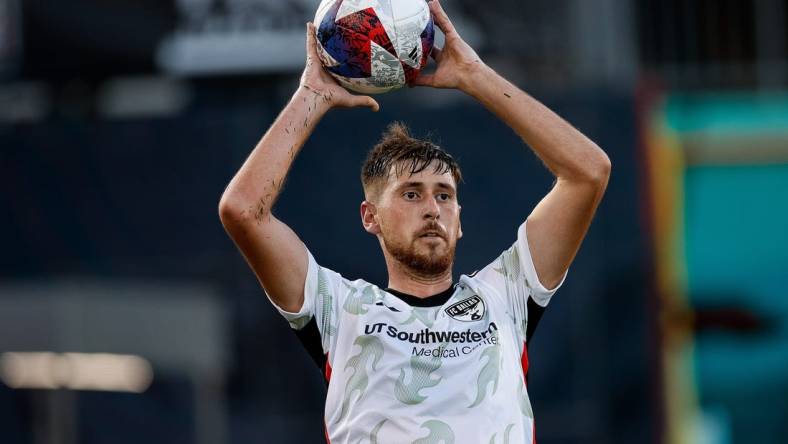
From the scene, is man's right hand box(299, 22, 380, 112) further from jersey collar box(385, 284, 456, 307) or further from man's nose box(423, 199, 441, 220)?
jersey collar box(385, 284, 456, 307)

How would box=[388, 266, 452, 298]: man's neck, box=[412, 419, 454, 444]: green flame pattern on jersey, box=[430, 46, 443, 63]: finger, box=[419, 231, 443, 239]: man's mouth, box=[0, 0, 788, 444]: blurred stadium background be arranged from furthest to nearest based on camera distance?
box=[0, 0, 788, 444]: blurred stadium background
box=[430, 46, 443, 63]: finger
box=[388, 266, 452, 298]: man's neck
box=[419, 231, 443, 239]: man's mouth
box=[412, 419, 454, 444]: green flame pattern on jersey

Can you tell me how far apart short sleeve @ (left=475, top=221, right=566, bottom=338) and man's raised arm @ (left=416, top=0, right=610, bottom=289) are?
3cm

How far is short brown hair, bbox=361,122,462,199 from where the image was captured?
561cm

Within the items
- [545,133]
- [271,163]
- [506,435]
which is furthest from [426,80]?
[506,435]

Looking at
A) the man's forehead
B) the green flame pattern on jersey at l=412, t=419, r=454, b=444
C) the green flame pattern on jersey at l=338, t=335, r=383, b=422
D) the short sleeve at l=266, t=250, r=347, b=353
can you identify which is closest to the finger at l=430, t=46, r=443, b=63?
the man's forehead

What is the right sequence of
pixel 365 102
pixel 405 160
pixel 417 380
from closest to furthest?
1. pixel 417 380
2. pixel 365 102
3. pixel 405 160

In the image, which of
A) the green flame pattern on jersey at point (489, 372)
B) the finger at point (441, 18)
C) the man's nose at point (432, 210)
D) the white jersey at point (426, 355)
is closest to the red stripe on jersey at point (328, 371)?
the white jersey at point (426, 355)

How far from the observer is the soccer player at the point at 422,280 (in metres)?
5.20

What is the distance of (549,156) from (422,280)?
2.45ft

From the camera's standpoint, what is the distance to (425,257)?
5469mm

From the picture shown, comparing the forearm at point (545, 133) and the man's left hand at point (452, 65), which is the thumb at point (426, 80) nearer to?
the man's left hand at point (452, 65)

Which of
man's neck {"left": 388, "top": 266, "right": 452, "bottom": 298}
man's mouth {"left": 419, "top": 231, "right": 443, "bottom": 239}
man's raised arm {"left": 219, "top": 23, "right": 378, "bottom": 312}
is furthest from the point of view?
man's neck {"left": 388, "top": 266, "right": 452, "bottom": 298}

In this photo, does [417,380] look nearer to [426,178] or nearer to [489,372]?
[489,372]

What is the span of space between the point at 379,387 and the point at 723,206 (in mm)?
8305
